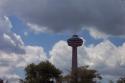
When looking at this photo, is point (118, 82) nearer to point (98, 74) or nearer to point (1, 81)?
point (98, 74)

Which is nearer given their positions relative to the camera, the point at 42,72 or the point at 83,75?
the point at 83,75

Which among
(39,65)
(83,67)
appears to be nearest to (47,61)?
(39,65)

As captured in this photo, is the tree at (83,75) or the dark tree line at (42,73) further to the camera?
the dark tree line at (42,73)

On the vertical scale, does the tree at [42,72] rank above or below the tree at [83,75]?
Answer: above

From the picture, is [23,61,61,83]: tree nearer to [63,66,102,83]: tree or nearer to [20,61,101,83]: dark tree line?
[20,61,101,83]: dark tree line

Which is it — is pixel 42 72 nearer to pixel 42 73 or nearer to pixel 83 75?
pixel 42 73

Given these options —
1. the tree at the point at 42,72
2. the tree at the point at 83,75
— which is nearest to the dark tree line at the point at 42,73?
the tree at the point at 42,72

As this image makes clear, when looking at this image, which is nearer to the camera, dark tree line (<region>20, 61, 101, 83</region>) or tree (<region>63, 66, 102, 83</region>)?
tree (<region>63, 66, 102, 83</region>)

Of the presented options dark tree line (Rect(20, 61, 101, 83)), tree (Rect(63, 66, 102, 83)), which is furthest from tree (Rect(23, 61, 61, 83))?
tree (Rect(63, 66, 102, 83))

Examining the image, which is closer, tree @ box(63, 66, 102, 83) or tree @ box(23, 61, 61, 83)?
tree @ box(63, 66, 102, 83)

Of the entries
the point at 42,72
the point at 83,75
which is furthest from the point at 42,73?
the point at 83,75

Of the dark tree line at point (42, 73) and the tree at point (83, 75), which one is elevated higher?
the dark tree line at point (42, 73)

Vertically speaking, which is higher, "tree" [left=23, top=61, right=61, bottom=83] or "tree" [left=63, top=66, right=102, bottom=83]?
"tree" [left=23, top=61, right=61, bottom=83]

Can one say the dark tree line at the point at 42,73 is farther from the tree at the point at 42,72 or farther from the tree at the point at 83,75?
the tree at the point at 83,75
